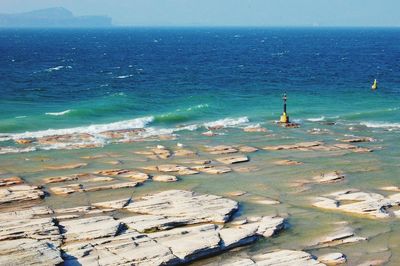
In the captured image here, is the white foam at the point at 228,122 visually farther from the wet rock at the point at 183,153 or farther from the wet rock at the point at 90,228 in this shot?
the wet rock at the point at 90,228

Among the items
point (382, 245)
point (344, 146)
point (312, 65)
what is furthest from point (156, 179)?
point (312, 65)

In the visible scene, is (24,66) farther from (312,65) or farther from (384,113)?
(384,113)

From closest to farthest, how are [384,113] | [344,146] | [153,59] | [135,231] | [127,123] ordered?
[135,231] → [344,146] → [127,123] → [384,113] → [153,59]

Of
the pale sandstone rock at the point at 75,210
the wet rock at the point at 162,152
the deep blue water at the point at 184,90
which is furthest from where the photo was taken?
the deep blue water at the point at 184,90

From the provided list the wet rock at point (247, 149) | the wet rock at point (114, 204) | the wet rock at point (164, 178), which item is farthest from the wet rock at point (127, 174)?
the wet rock at point (247, 149)

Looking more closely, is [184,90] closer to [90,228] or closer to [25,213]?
[25,213]

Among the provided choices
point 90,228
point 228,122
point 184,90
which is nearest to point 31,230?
point 90,228
